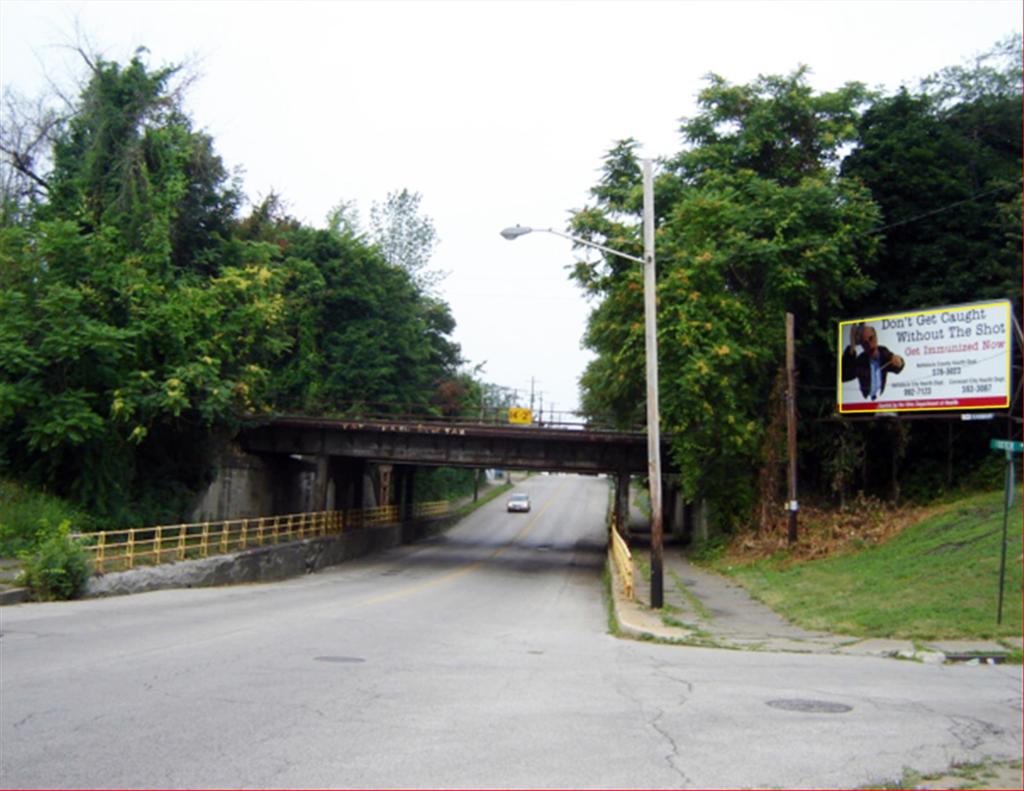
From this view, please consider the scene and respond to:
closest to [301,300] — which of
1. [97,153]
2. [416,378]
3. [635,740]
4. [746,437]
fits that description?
[416,378]

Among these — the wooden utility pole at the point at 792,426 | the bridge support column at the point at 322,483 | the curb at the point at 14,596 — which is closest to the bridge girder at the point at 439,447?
the bridge support column at the point at 322,483

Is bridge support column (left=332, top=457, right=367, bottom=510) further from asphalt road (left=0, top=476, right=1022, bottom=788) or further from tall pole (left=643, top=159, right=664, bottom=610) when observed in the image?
asphalt road (left=0, top=476, right=1022, bottom=788)

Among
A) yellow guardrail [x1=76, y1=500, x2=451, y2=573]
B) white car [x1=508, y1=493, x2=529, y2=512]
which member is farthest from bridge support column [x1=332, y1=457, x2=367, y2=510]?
white car [x1=508, y1=493, x2=529, y2=512]

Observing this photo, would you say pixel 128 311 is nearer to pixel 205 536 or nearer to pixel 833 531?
pixel 205 536

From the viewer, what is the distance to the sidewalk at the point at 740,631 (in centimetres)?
1469

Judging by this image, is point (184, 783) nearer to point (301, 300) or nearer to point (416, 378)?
point (301, 300)

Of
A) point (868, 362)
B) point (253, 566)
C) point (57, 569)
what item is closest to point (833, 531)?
point (868, 362)

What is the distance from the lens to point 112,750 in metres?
7.52

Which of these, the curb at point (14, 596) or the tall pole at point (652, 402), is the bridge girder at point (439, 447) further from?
the curb at point (14, 596)

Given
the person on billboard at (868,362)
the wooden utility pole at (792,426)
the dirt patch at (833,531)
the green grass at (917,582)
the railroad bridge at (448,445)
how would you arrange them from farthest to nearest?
the railroad bridge at (448,445) < the person on billboard at (868,362) < the wooden utility pole at (792,426) < the dirt patch at (833,531) < the green grass at (917,582)

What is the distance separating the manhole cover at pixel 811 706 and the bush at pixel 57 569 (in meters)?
16.1

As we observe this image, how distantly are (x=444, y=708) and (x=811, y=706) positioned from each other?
373 cm

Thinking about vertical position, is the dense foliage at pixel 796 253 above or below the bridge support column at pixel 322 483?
above

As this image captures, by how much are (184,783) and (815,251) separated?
2982 centimetres
